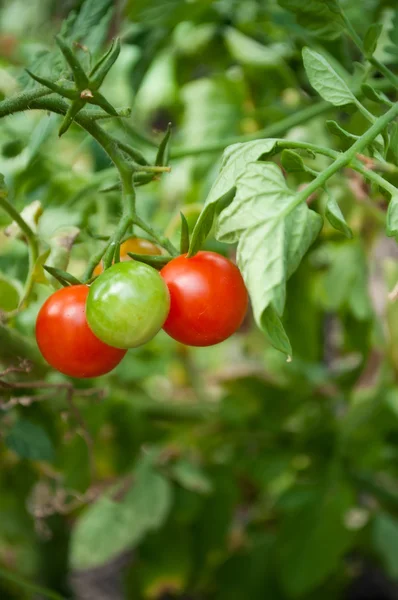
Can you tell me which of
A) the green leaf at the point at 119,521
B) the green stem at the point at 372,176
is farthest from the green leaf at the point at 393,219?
the green leaf at the point at 119,521

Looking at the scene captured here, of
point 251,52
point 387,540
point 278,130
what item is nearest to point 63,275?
point 278,130

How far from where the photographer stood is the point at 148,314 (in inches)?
16.9

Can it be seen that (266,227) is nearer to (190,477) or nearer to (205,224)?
(205,224)

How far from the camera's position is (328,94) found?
492mm

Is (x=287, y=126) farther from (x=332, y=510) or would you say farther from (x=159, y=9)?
(x=332, y=510)

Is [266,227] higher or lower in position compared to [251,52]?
higher

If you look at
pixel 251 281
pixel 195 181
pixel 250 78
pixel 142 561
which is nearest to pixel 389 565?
pixel 142 561

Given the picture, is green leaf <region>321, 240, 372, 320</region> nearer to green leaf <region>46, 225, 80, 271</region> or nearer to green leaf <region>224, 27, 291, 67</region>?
green leaf <region>224, 27, 291, 67</region>

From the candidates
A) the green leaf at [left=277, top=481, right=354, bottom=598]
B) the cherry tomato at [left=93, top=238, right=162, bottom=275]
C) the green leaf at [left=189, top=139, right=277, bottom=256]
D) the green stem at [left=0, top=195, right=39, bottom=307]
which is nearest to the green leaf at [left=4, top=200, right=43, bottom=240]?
the green stem at [left=0, top=195, right=39, bottom=307]

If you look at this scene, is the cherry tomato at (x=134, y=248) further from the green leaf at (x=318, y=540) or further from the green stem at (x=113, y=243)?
the green leaf at (x=318, y=540)

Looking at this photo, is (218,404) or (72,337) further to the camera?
(218,404)

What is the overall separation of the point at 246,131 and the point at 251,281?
90cm

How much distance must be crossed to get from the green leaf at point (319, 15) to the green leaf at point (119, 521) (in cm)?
68

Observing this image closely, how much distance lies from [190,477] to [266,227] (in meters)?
0.75
